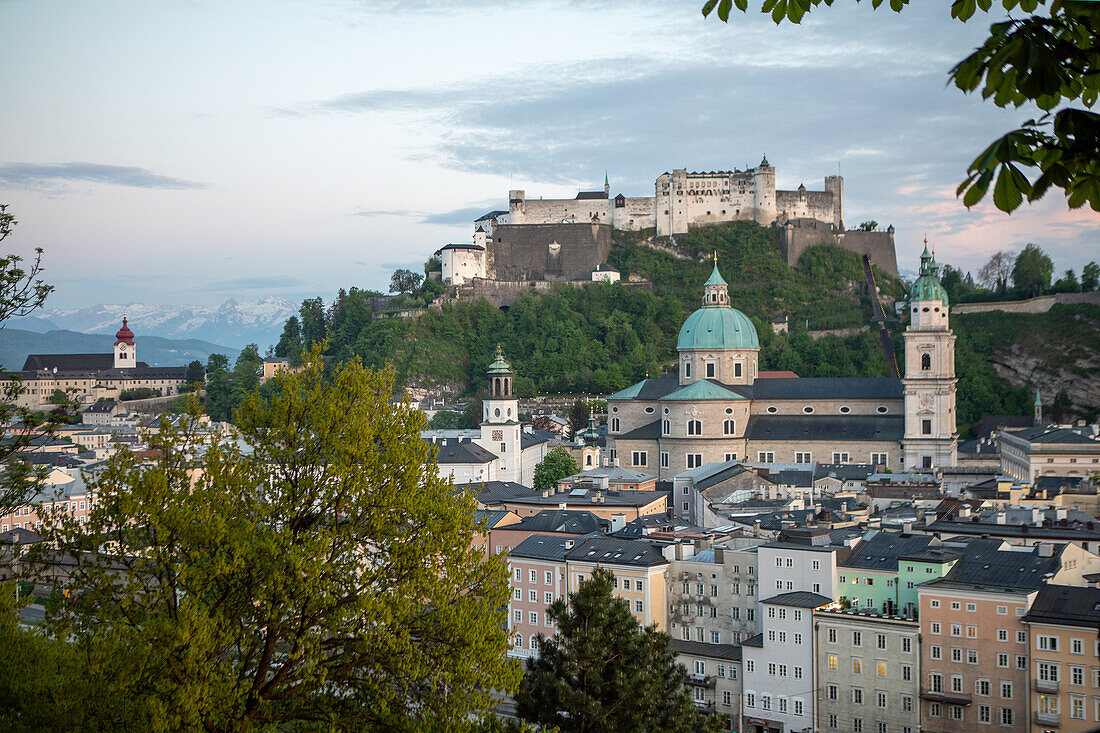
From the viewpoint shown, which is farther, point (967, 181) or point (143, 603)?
point (143, 603)

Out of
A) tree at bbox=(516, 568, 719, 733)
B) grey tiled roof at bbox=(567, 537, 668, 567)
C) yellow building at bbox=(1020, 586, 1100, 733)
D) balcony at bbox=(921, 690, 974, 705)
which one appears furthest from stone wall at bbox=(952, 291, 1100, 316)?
tree at bbox=(516, 568, 719, 733)

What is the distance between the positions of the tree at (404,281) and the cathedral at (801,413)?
42621mm

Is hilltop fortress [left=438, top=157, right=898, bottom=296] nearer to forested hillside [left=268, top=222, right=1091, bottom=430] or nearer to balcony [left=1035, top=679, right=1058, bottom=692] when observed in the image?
forested hillside [left=268, top=222, right=1091, bottom=430]

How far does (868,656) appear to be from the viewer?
31.8 metres

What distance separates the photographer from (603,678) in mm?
19469

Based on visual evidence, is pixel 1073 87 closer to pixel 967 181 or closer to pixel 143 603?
pixel 967 181

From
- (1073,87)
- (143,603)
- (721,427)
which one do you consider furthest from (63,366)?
(1073,87)

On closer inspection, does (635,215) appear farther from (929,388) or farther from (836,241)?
(929,388)

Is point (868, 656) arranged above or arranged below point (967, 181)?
below

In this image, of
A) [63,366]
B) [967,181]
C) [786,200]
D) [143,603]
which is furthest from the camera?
[63,366]

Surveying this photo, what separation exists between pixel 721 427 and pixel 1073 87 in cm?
5913

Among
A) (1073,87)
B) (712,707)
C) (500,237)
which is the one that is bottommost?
(712,707)

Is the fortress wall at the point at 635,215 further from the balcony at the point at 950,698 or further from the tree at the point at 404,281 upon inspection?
the balcony at the point at 950,698

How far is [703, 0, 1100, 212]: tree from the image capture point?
4520 millimetres
